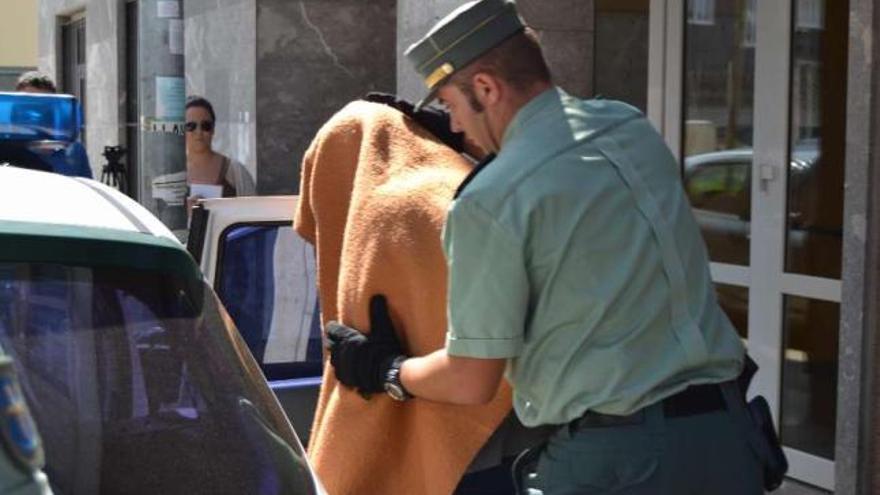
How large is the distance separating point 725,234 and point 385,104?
333 cm

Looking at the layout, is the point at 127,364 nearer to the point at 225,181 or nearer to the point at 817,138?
the point at 817,138

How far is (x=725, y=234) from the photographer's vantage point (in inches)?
259

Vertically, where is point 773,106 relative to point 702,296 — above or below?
above

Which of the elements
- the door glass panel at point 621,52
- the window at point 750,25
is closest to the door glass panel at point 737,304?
the window at point 750,25

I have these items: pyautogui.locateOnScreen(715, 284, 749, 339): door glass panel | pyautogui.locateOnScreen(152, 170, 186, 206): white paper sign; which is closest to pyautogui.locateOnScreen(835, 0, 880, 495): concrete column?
pyautogui.locateOnScreen(715, 284, 749, 339): door glass panel

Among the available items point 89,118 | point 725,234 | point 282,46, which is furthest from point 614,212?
point 89,118

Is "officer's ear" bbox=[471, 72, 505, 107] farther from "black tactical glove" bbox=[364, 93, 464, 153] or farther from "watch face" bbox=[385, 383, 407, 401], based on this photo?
"watch face" bbox=[385, 383, 407, 401]

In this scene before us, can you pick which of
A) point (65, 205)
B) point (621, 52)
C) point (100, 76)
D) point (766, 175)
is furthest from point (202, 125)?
point (100, 76)

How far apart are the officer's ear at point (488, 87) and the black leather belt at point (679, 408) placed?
0.68m

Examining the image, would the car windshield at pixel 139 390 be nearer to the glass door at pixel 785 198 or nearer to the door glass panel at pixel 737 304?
the glass door at pixel 785 198

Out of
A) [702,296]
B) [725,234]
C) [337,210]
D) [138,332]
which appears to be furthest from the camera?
[725,234]

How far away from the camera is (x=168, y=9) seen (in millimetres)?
6707

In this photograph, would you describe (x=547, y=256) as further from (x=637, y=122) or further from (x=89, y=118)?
(x=89, y=118)

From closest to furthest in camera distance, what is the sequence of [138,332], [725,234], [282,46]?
1. [138,332]
2. [725,234]
3. [282,46]
